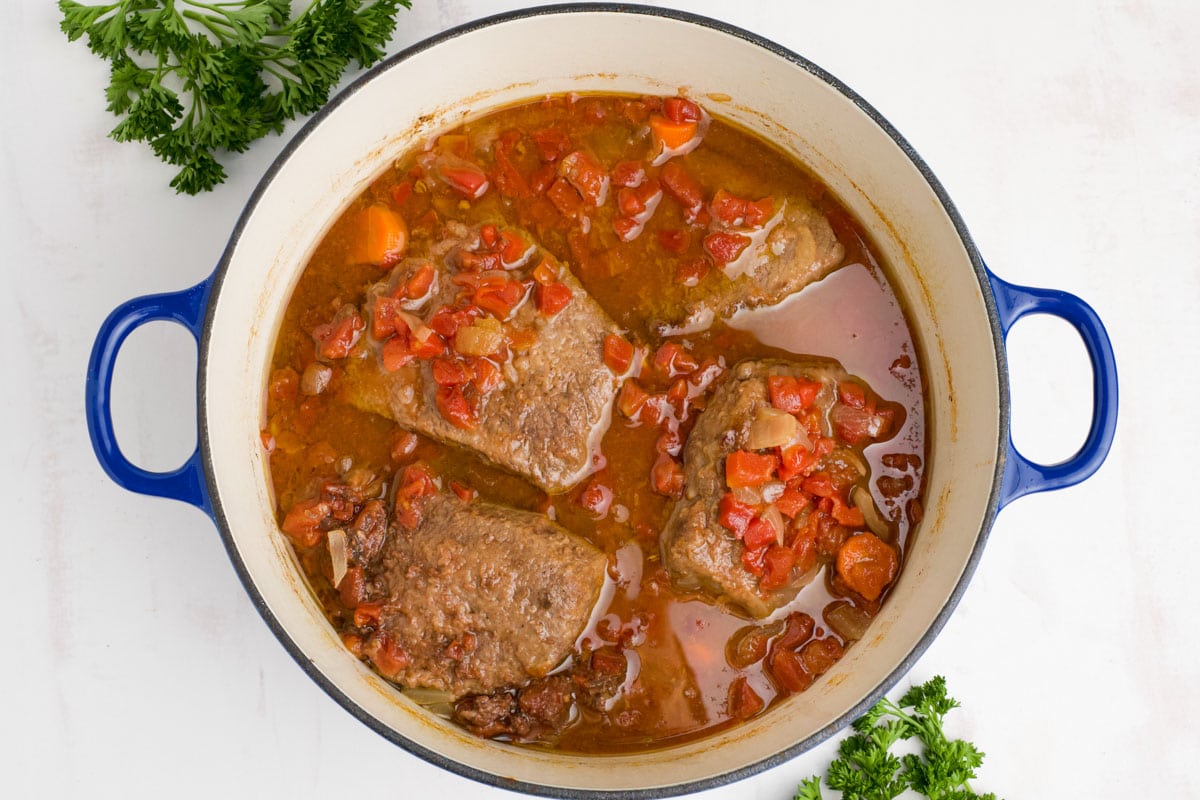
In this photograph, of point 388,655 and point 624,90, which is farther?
point 624,90

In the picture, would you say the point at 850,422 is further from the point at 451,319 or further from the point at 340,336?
the point at 340,336

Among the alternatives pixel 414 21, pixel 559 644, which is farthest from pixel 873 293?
pixel 414 21

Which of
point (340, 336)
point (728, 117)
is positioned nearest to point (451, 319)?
point (340, 336)

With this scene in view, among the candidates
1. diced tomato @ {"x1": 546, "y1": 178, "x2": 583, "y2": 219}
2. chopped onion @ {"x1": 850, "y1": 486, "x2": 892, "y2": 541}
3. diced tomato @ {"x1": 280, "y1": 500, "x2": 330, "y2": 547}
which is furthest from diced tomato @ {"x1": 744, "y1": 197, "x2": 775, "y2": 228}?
diced tomato @ {"x1": 280, "y1": 500, "x2": 330, "y2": 547}

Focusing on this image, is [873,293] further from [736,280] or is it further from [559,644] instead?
[559,644]

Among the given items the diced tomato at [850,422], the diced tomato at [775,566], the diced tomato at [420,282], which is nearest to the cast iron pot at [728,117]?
the diced tomato at [850,422]

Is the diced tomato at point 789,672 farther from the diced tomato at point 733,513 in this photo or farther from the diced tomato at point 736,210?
the diced tomato at point 736,210

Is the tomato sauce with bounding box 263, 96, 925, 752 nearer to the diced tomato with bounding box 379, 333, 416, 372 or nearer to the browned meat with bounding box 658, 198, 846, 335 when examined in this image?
the browned meat with bounding box 658, 198, 846, 335

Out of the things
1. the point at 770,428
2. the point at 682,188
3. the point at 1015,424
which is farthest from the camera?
the point at 1015,424
